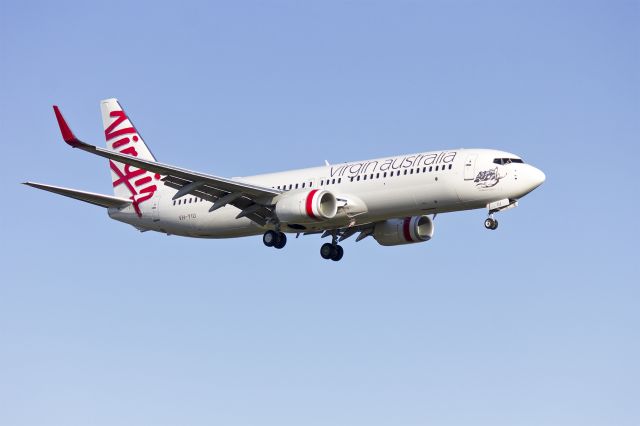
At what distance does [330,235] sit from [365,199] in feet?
20.7

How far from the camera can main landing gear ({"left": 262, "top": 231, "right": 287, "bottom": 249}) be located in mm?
57969

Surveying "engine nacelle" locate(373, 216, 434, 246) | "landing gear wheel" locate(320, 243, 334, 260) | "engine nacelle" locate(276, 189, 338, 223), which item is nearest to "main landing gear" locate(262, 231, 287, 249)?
"engine nacelle" locate(276, 189, 338, 223)

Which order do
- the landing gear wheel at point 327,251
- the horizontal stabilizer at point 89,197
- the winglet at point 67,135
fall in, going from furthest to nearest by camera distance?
1. the landing gear wheel at point 327,251
2. the horizontal stabilizer at point 89,197
3. the winglet at point 67,135

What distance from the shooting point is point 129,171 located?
65000 millimetres

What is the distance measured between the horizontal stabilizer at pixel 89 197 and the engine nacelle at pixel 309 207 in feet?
34.0

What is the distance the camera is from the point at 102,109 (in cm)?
6931

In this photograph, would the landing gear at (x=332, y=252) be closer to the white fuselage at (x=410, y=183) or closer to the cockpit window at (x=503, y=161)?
the white fuselage at (x=410, y=183)

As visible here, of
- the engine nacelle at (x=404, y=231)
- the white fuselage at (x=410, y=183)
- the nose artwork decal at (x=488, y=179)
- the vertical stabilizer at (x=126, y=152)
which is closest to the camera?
→ the nose artwork decal at (x=488, y=179)

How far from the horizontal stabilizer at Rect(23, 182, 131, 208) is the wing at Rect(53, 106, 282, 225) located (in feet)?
14.8

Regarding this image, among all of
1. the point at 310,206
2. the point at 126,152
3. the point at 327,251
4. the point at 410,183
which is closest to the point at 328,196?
the point at 310,206

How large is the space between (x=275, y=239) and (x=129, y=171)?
11.3 metres

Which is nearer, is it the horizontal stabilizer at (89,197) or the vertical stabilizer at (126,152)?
the horizontal stabilizer at (89,197)

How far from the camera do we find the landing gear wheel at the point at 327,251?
200 feet

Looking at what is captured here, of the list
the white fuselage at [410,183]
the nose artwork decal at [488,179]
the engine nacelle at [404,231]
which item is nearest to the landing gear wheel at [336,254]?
the engine nacelle at [404,231]
